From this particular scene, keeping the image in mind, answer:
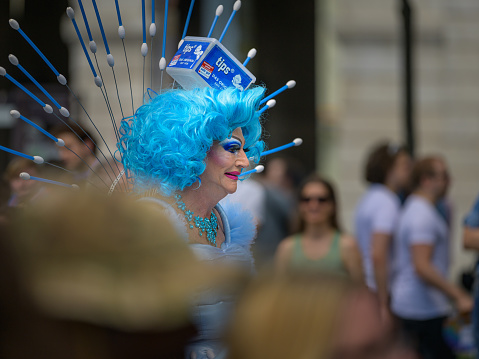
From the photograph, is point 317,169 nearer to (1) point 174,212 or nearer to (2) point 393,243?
(2) point 393,243

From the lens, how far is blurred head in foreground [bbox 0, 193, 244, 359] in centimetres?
72

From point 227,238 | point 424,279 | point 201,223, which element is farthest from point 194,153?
point 424,279

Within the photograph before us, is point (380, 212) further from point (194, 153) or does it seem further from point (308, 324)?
point (308, 324)

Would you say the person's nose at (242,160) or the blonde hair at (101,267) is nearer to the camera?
the blonde hair at (101,267)

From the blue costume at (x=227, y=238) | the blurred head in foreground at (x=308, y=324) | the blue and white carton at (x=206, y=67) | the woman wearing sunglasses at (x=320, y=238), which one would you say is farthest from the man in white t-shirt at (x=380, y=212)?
the blurred head in foreground at (x=308, y=324)

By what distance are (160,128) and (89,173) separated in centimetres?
86

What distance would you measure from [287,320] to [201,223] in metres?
1.68

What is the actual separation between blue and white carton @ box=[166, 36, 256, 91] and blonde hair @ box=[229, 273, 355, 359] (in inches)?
70.8

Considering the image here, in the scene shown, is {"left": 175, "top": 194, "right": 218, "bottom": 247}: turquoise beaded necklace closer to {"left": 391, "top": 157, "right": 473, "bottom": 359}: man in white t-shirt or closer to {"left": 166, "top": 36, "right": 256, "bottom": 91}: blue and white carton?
{"left": 166, "top": 36, "right": 256, "bottom": 91}: blue and white carton

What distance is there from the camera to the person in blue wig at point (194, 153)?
7.90 feet

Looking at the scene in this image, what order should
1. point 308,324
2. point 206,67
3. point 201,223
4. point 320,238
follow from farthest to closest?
point 320,238, point 206,67, point 201,223, point 308,324

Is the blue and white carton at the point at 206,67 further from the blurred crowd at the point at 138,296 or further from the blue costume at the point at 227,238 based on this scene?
the blurred crowd at the point at 138,296

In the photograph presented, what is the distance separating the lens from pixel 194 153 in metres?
2.43

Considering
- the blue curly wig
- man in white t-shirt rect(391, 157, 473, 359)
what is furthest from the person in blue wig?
man in white t-shirt rect(391, 157, 473, 359)
